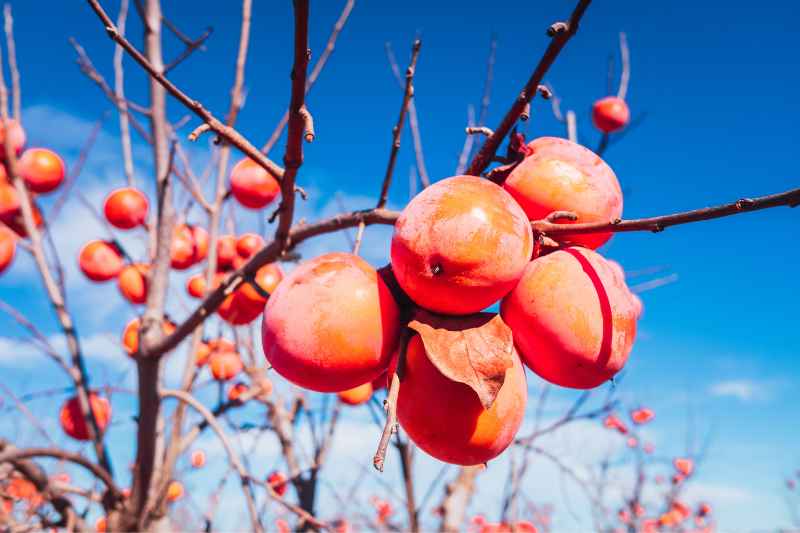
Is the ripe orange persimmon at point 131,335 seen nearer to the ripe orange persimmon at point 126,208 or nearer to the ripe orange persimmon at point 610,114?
the ripe orange persimmon at point 126,208

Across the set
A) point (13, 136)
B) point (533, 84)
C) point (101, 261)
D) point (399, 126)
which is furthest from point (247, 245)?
point (533, 84)

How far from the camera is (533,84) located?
2.62ft

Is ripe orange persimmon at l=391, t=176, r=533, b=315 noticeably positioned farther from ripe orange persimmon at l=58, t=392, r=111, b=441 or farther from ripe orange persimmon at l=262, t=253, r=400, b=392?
ripe orange persimmon at l=58, t=392, r=111, b=441

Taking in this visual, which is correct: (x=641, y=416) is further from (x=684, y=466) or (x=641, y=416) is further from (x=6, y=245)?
(x=6, y=245)

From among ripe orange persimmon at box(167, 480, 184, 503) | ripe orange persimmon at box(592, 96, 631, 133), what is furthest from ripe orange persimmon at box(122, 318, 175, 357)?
ripe orange persimmon at box(592, 96, 631, 133)

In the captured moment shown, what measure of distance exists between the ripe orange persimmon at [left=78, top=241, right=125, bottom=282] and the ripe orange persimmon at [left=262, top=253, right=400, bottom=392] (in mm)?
2558

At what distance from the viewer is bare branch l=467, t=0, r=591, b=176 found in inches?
29.6

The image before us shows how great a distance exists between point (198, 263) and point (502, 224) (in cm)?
260

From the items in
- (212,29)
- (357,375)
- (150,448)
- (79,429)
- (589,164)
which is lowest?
(357,375)

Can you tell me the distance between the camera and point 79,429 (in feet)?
9.56

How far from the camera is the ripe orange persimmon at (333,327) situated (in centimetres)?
81

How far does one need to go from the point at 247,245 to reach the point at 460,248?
225cm

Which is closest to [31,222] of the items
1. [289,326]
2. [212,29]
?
[212,29]

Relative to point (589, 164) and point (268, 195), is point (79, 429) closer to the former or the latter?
point (268, 195)
